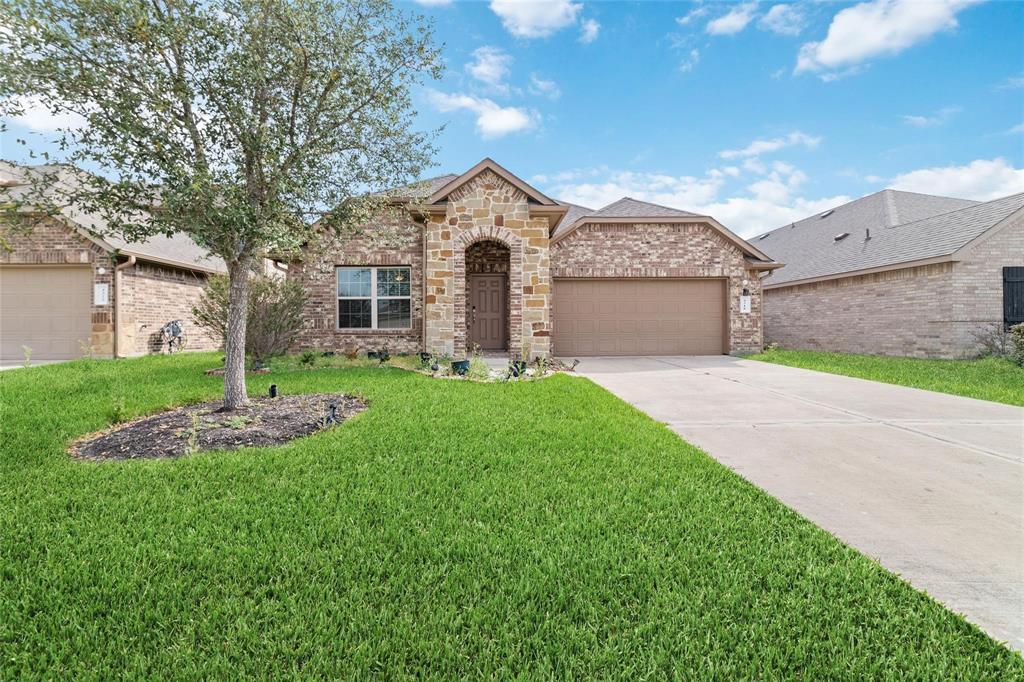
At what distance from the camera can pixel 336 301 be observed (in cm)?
1233

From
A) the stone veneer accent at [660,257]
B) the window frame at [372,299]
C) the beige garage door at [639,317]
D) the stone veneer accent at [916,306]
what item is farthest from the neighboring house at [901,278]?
the window frame at [372,299]

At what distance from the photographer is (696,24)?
30.8 ft

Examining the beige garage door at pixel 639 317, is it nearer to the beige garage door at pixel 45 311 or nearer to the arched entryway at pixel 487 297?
the arched entryway at pixel 487 297

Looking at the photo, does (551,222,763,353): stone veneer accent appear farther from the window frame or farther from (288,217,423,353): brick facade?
the window frame

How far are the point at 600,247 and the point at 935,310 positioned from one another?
32.2 ft

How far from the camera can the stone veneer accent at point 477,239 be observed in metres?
10.5

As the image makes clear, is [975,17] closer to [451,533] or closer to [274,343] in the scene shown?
[451,533]

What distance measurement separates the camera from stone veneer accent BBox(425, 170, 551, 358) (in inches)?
414

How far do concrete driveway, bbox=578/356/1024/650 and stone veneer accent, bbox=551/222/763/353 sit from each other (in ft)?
21.9

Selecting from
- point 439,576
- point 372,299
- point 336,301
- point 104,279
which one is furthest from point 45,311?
point 439,576

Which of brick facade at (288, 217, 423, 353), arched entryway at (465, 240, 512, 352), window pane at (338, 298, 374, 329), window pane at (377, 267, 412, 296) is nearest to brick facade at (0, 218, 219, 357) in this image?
brick facade at (288, 217, 423, 353)

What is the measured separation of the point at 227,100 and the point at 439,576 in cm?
560

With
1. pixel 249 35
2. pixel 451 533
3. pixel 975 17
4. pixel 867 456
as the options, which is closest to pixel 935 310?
pixel 975 17

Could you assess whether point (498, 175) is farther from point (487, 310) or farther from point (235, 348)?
point (235, 348)
